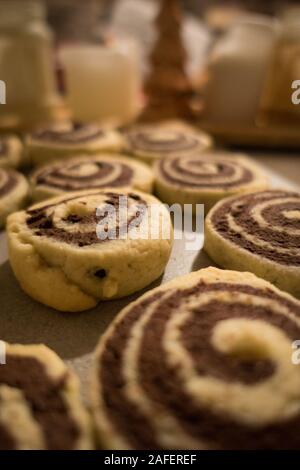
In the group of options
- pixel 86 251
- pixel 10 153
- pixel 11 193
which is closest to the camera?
pixel 86 251

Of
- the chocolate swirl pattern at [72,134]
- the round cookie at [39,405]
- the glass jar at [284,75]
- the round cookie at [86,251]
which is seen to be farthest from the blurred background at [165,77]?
the round cookie at [39,405]

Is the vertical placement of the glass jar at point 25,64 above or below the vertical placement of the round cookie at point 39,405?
above

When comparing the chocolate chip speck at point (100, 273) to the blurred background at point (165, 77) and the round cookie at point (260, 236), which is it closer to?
the round cookie at point (260, 236)

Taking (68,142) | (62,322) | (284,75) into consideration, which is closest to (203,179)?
(68,142)

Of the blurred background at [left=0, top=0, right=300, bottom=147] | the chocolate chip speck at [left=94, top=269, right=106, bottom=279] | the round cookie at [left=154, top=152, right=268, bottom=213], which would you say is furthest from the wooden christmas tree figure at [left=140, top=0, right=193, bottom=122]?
the chocolate chip speck at [left=94, top=269, right=106, bottom=279]

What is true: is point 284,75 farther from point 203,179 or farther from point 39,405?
point 39,405
